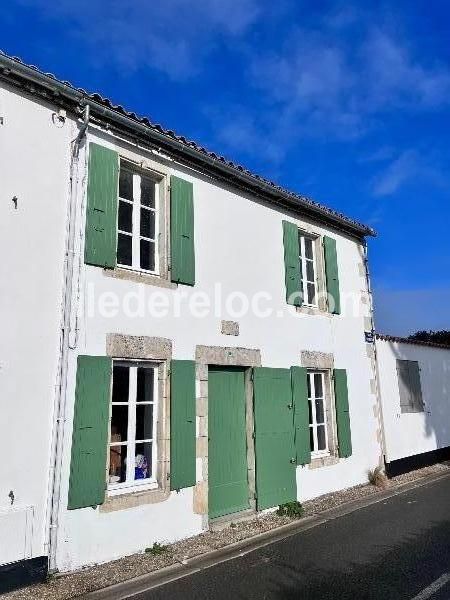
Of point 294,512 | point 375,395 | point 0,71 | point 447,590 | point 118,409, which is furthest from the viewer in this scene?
point 375,395

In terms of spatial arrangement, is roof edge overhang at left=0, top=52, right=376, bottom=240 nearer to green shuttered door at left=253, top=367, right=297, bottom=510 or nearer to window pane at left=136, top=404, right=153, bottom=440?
green shuttered door at left=253, top=367, right=297, bottom=510

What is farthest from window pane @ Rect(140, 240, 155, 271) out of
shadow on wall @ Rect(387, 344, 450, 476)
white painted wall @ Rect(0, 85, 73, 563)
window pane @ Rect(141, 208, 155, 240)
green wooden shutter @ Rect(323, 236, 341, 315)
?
shadow on wall @ Rect(387, 344, 450, 476)

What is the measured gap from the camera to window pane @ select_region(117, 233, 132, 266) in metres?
6.15

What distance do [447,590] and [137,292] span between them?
4498 mm

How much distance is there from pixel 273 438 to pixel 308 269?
3.40 metres

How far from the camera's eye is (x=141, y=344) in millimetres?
5680

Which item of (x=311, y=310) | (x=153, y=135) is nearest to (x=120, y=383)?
(x=153, y=135)

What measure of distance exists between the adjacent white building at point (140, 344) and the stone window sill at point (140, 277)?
21 mm

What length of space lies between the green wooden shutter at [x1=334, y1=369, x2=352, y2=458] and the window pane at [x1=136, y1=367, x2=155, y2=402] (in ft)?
12.8

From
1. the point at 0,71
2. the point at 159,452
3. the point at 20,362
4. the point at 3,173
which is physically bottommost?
the point at 159,452

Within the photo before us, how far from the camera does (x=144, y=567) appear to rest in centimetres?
489

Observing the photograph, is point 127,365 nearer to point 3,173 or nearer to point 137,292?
point 137,292

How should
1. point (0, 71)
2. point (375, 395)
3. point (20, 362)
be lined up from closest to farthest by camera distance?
point (20, 362) → point (0, 71) → point (375, 395)

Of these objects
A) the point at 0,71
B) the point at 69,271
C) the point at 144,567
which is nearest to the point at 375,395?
the point at 144,567
